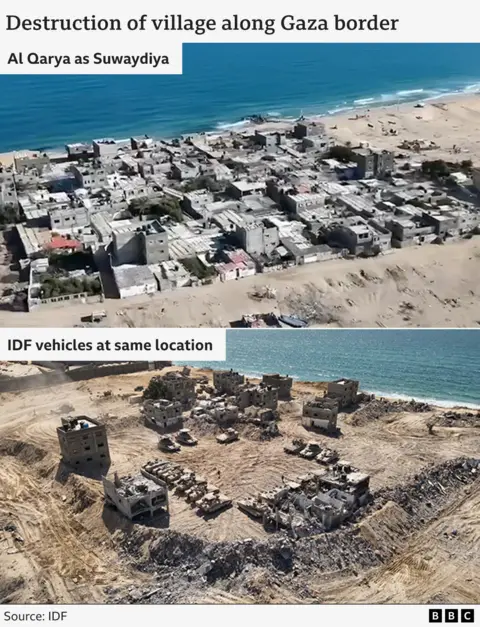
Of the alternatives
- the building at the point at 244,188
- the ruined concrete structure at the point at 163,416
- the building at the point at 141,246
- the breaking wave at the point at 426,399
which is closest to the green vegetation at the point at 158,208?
the building at the point at 244,188

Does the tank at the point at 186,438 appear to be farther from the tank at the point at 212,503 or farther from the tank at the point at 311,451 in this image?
the tank at the point at 212,503

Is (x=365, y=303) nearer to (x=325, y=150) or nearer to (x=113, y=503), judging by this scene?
(x=113, y=503)

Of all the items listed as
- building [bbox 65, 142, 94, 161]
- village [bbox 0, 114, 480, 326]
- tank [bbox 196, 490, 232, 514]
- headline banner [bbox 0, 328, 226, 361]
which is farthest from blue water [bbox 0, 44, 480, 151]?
headline banner [bbox 0, 328, 226, 361]

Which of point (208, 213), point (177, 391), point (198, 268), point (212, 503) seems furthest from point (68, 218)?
point (212, 503)

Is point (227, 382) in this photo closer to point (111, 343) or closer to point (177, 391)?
point (177, 391)

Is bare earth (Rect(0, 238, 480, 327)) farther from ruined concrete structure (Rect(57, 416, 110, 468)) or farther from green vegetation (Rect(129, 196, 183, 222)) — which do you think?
green vegetation (Rect(129, 196, 183, 222))
